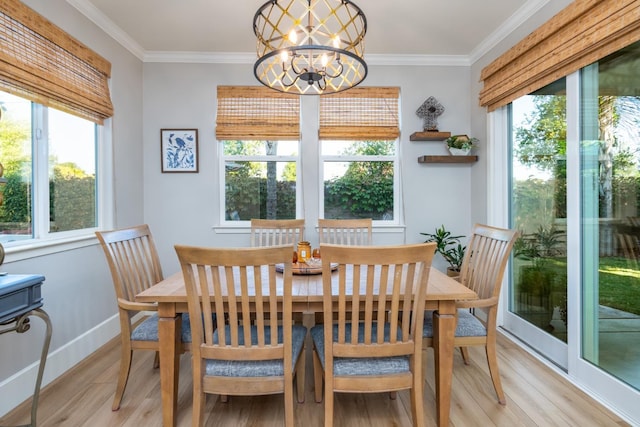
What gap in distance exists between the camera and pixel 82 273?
251 centimetres

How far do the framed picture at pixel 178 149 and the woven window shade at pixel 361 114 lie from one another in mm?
1326

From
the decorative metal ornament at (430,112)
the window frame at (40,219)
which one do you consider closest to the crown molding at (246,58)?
the decorative metal ornament at (430,112)

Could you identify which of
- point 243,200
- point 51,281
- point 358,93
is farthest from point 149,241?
point 358,93

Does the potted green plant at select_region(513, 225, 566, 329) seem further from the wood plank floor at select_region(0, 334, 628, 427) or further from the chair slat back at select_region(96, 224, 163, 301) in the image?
the chair slat back at select_region(96, 224, 163, 301)

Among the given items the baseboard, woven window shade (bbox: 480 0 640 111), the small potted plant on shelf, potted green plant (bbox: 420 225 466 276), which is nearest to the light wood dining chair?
potted green plant (bbox: 420 225 466 276)

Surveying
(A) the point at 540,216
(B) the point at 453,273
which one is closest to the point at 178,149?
(B) the point at 453,273

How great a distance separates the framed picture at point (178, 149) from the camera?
3365 mm

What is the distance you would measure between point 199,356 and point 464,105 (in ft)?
11.1

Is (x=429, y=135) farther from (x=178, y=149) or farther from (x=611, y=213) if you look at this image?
(x=178, y=149)

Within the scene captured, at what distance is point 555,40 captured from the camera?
2.18 meters

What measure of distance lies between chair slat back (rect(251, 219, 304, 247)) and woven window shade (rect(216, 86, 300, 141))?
0.97m

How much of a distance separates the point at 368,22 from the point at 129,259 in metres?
2.56

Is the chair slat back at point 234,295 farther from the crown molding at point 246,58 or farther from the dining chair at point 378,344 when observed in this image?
the crown molding at point 246,58

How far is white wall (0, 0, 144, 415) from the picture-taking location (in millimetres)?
1954
